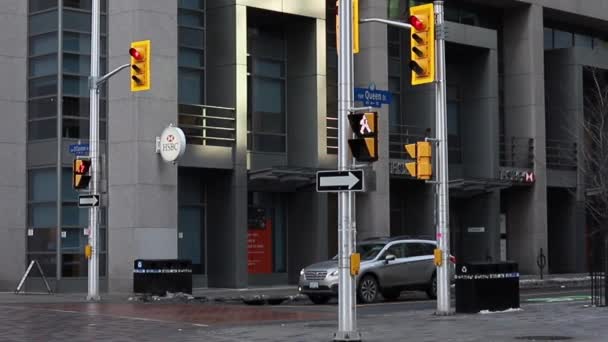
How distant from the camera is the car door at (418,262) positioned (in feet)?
97.4

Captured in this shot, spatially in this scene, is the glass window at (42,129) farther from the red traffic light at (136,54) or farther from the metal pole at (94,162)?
the red traffic light at (136,54)

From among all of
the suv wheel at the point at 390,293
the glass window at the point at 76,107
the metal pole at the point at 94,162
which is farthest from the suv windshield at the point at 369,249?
the glass window at the point at 76,107

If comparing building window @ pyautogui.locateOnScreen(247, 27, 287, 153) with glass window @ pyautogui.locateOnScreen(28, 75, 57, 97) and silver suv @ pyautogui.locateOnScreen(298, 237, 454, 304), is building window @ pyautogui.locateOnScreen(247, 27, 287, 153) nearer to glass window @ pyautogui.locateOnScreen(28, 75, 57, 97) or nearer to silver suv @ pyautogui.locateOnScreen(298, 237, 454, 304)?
glass window @ pyautogui.locateOnScreen(28, 75, 57, 97)

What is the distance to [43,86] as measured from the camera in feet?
116

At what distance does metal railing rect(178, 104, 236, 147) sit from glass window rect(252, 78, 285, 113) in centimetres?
255

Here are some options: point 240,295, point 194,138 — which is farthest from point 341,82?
point 194,138

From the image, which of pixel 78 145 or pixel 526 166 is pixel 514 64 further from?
pixel 78 145

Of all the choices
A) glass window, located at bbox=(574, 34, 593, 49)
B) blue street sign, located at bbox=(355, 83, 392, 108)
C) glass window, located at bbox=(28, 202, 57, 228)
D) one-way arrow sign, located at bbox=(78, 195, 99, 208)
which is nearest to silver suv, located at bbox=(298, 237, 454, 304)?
one-way arrow sign, located at bbox=(78, 195, 99, 208)

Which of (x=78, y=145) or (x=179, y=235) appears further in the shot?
(x=179, y=235)

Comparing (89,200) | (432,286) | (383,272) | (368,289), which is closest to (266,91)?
(89,200)

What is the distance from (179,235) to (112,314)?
44.4ft

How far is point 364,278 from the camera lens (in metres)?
28.7

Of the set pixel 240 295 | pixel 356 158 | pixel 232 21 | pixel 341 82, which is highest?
pixel 232 21

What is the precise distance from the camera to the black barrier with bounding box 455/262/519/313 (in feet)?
76.5
